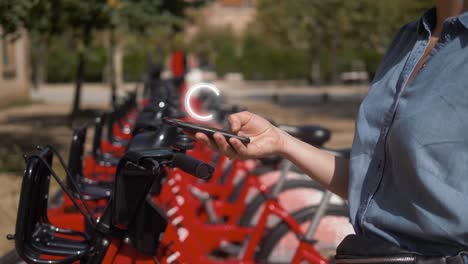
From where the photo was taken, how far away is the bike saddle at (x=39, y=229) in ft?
6.87

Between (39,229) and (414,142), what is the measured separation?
123 centimetres

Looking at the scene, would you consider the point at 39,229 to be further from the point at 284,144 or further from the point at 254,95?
the point at 254,95

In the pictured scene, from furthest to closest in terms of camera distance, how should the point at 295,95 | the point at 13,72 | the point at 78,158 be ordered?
the point at 295,95
the point at 13,72
the point at 78,158

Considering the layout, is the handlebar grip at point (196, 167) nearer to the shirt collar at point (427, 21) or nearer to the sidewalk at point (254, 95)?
the shirt collar at point (427, 21)

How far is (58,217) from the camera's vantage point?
Result: 2816 mm

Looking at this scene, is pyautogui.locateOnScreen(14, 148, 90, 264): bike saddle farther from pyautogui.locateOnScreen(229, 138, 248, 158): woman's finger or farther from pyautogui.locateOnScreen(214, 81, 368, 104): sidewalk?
pyautogui.locateOnScreen(214, 81, 368, 104): sidewalk

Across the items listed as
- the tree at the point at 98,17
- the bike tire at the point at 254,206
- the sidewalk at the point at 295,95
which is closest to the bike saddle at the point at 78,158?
the bike tire at the point at 254,206

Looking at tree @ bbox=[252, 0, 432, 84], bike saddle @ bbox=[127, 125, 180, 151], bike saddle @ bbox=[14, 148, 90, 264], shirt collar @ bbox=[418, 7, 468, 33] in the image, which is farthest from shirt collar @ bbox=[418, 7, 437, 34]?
tree @ bbox=[252, 0, 432, 84]

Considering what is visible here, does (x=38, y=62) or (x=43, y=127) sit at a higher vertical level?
(x=43, y=127)

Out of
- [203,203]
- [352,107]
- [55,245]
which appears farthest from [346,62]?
[55,245]

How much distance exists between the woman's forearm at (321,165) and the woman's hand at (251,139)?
0.06 m

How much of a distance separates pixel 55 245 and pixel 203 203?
→ 2914 mm

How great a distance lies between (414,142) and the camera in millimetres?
1590

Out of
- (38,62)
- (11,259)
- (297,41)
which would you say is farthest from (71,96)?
(11,259)
